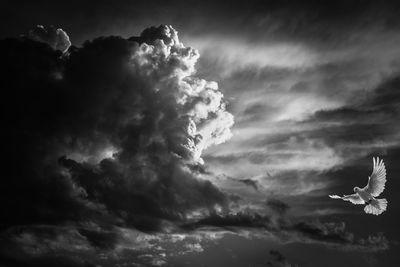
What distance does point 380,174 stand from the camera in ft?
160

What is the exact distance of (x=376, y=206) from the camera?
47531 mm

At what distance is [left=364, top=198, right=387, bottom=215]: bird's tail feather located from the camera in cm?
4499

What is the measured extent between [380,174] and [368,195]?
3421mm

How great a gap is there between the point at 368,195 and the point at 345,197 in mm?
4223

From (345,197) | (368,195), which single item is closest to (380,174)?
(368,195)

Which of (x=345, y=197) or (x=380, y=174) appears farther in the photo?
(x=345, y=197)

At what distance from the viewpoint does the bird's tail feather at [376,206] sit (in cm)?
4499

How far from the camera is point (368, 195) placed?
50.5 metres

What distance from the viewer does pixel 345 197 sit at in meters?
54.3

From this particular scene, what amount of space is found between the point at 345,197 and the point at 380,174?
7.08 m

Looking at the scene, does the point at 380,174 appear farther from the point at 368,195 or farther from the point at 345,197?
the point at 345,197

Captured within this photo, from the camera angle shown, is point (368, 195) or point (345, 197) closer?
point (368, 195)
